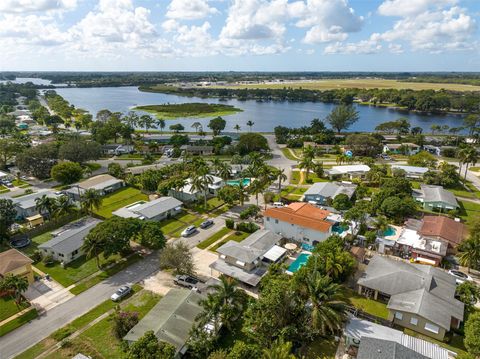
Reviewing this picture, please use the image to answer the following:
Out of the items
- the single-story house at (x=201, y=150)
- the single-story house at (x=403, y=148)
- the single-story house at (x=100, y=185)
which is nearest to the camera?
the single-story house at (x=100, y=185)

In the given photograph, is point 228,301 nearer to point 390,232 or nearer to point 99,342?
point 99,342

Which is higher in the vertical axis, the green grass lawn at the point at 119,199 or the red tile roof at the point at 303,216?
the red tile roof at the point at 303,216

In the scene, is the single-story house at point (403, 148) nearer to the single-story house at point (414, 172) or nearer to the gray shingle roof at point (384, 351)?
the single-story house at point (414, 172)

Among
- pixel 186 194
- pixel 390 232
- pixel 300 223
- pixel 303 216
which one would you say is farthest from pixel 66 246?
pixel 390 232

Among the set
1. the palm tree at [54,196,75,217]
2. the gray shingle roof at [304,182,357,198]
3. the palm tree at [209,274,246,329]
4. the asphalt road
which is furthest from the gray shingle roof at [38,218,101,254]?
the gray shingle roof at [304,182,357,198]

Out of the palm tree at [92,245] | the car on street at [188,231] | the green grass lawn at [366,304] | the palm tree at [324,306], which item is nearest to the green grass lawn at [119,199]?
the car on street at [188,231]
